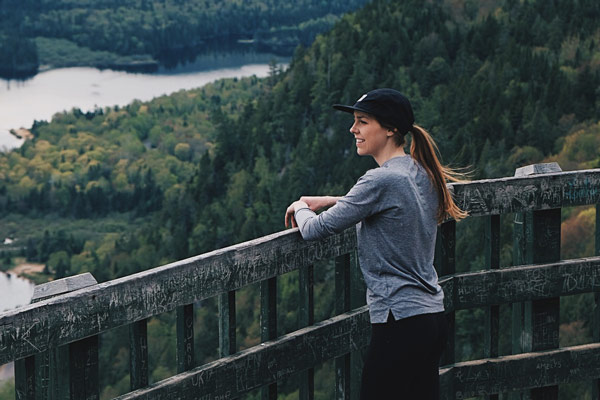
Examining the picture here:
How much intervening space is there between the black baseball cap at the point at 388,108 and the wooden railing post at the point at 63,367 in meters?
1.45

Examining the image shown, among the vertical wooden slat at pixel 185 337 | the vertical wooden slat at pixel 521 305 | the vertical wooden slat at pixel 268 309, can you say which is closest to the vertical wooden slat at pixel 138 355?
the vertical wooden slat at pixel 185 337

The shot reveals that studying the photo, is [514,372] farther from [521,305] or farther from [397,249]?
[397,249]

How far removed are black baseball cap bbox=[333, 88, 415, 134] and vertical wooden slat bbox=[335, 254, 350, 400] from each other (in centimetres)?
79

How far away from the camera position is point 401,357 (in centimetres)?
438

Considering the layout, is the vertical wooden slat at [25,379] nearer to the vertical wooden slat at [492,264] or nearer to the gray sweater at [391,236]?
the gray sweater at [391,236]

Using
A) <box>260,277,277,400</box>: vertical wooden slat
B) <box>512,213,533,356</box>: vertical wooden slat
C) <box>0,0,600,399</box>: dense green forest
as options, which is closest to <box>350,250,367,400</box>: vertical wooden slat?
<box>260,277,277,400</box>: vertical wooden slat

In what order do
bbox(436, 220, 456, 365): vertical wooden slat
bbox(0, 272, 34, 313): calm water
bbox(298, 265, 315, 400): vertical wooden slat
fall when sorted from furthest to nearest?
bbox(0, 272, 34, 313): calm water → bbox(436, 220, 456, 365): vertical wooden slat → bbox(298, 265, 315, 400): vertical wooden slat

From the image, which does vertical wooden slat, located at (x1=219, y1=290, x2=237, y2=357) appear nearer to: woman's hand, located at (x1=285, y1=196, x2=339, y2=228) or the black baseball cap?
woman's hand, located at (x1=285, y1=196, x2=339, y2=228)

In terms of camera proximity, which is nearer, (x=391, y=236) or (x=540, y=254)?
(x=391, y=236)

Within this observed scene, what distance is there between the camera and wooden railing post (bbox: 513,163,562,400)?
5.48 meters

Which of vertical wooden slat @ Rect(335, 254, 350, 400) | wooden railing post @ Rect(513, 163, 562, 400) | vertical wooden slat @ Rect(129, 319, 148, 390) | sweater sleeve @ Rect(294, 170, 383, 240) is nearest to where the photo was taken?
vertical wooden slat @ Rect(129, 319, 148, 390)

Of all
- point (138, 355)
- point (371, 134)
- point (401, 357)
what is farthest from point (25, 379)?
point (371, 134)

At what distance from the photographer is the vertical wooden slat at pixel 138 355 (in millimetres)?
4031

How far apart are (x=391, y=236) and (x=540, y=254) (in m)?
1.44
